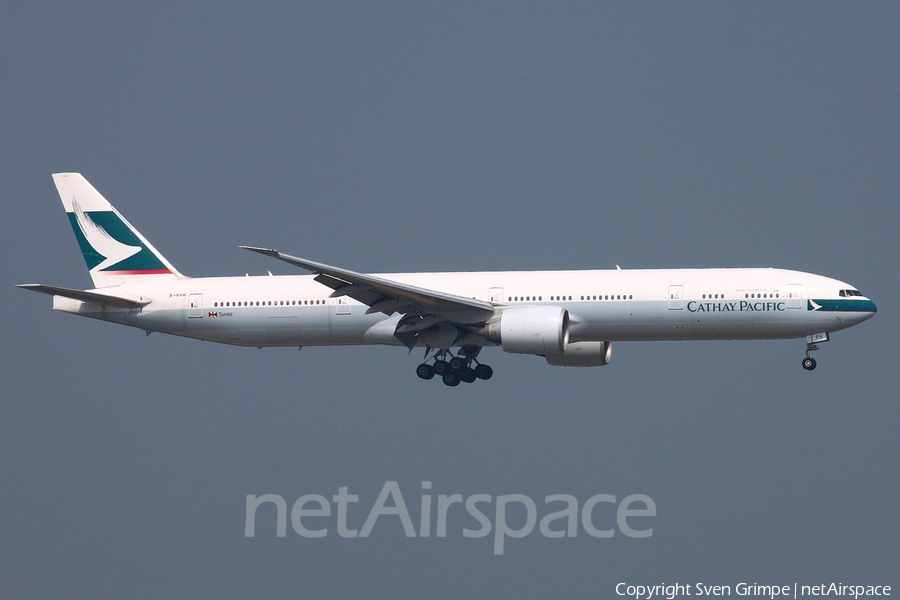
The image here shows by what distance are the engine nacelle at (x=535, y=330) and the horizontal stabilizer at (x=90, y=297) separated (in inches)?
599

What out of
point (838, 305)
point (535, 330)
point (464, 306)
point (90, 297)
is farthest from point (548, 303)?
point (90, 297)

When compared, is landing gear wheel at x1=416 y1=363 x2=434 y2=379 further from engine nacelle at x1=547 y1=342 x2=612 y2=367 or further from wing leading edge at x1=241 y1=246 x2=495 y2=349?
engine nacelle at x1=547 y1=342 x2=612 y2=367

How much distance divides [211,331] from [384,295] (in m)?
8.14

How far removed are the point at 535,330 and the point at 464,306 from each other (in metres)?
3.02

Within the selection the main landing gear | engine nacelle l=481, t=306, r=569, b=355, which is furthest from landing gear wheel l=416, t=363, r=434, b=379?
engine nacelle l=481, t=306, r=569, b=355

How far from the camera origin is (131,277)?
5478 cm

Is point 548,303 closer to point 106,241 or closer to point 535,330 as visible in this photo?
point 535,330

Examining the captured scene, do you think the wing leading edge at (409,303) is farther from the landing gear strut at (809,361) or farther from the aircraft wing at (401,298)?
the landing gear strut at (809,361)

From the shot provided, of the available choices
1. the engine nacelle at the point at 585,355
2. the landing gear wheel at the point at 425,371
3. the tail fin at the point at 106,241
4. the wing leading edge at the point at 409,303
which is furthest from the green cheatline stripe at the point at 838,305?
the tail fin at the point at 106,241

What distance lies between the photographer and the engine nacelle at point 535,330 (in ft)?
152

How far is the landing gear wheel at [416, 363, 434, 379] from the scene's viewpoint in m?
51.2

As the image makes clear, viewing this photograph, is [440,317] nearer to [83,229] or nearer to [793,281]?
[793,281]

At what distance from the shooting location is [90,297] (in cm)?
5209

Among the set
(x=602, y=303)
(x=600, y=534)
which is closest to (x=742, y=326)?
(x=602, y=303)
